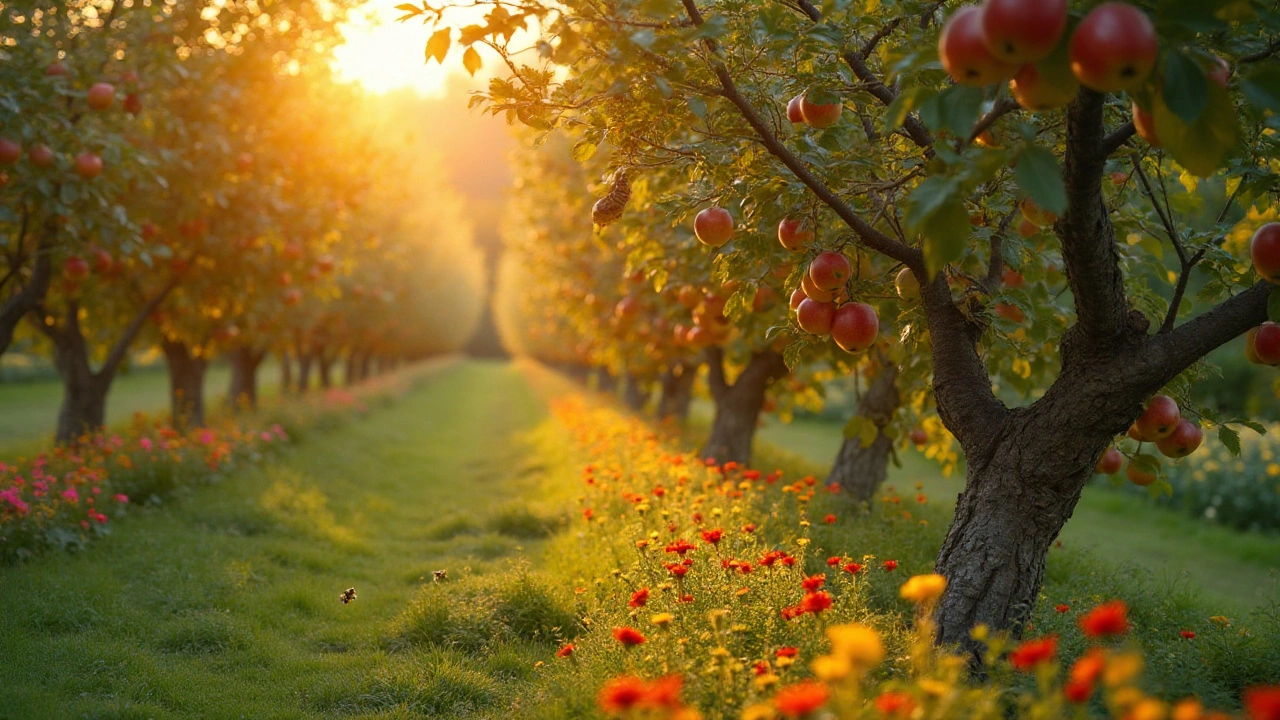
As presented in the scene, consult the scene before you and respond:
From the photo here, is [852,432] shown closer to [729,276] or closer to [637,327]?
[729,276]

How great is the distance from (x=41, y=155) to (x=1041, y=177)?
6441 millimetres

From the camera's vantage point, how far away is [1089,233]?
321cm

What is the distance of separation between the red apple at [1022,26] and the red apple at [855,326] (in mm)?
Result: 1538

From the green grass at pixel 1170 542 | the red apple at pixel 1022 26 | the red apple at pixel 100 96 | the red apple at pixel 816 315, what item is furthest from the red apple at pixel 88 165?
the green grass at pixel 1170 542

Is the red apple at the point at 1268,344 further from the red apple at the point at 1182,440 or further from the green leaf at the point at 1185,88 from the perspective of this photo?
the green leaf at the point at 1185,88

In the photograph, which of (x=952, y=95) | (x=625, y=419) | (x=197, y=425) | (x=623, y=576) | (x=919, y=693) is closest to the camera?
(x=919, y=693)

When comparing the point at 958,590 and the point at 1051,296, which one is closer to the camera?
the point at 958,590

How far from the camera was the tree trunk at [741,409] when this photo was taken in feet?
32.7

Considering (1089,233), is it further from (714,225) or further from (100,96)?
Result: (100,96)

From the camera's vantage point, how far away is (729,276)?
167 inches

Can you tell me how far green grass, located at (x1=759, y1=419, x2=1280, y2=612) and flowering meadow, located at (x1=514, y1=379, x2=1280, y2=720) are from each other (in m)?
2.49

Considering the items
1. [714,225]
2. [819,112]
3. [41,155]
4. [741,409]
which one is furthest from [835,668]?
[741,409]

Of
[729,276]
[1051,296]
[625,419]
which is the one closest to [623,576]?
[729,276]

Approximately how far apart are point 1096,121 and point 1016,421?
1.45m
